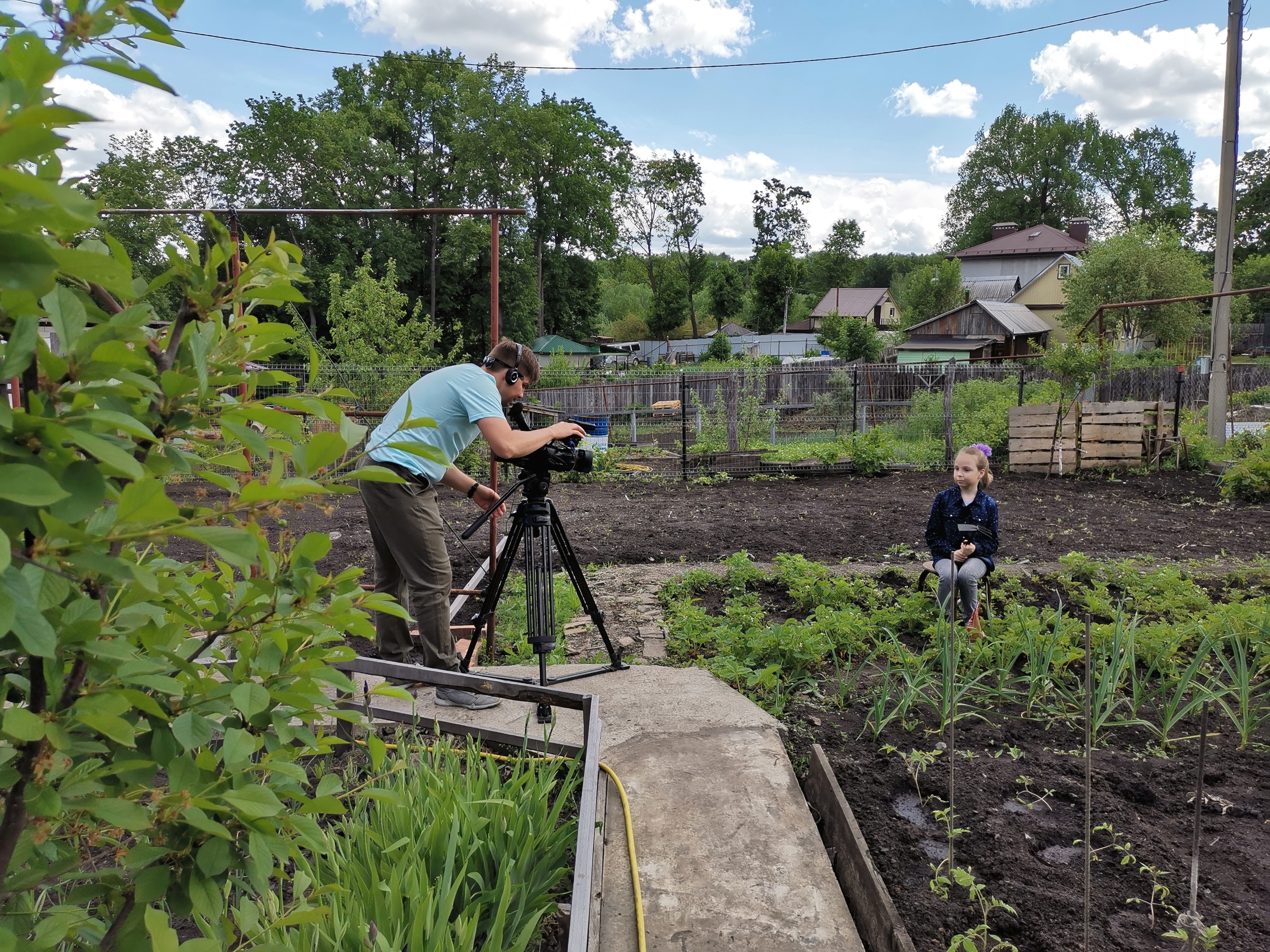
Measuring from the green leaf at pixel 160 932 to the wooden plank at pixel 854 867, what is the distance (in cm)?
177

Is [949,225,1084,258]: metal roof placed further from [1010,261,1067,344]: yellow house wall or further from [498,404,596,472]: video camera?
[498,404,596,472]: video camera

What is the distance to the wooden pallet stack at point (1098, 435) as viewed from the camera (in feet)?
41.8

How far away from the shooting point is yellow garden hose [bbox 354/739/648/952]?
2120mm

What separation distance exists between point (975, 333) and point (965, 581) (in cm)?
4299

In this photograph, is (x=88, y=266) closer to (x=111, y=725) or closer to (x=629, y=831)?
(x=111, y=725)

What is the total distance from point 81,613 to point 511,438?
281cm

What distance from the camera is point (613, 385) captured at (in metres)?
19.1

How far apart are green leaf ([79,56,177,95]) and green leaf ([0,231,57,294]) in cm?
17

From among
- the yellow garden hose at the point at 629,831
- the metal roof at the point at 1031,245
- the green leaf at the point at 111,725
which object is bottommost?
the yellow garden hose at the point at 629,831

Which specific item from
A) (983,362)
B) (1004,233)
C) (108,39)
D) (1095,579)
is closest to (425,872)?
(108,39)

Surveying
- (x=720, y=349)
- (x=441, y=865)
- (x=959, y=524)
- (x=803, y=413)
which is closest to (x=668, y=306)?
(x=720, y=349)

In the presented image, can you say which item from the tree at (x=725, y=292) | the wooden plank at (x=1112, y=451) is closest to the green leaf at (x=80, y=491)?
the wooden plank at (x=1112, y=451)

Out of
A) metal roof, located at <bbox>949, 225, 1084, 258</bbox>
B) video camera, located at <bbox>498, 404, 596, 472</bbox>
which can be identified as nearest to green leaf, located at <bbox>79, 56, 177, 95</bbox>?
video camera, located at <bbox>498, 404, 596, 472</bbox>

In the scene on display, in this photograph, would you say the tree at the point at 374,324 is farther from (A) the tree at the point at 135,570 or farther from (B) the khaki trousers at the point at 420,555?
(A) the tree at the point at 135,570
